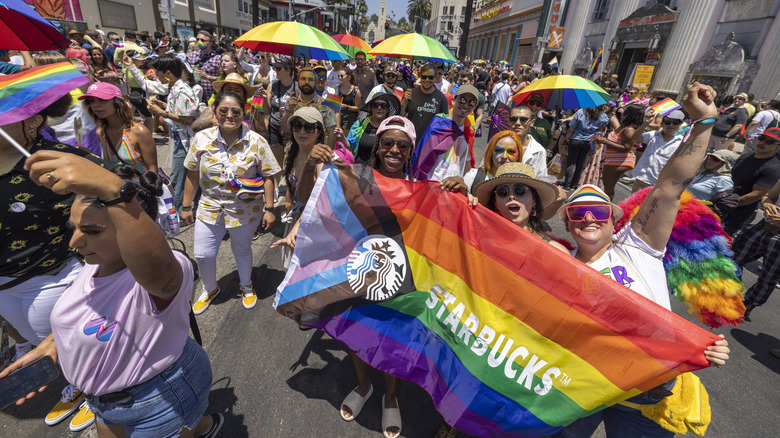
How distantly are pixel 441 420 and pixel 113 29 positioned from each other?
3895 cm

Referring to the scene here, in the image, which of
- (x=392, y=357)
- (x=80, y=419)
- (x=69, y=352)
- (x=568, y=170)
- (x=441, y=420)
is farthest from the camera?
(x=568, y=170)

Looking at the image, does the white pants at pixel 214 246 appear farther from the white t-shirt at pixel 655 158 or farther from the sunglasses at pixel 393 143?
the white t-shirt at pixel 655 158

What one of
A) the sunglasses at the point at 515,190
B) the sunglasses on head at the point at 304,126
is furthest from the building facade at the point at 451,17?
the sunglasses at the point at 515,190

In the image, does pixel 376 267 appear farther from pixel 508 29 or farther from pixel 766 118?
pixel 508 29

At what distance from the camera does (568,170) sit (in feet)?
26.7

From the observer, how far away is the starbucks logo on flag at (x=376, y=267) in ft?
7.59

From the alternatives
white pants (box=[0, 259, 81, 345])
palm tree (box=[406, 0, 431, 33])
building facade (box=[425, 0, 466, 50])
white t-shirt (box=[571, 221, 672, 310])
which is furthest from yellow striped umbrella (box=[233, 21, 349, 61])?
palm tree (box=[406, 0, 431, 33])

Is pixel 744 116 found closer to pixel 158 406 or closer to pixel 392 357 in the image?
pixel 392 357

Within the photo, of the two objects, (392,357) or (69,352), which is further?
(392,357)

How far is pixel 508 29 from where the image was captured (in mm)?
47094

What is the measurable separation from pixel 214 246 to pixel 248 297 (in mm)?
675

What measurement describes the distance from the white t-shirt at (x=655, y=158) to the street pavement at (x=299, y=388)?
7.41ft

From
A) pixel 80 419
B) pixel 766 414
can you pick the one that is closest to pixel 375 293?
pixel 80 419

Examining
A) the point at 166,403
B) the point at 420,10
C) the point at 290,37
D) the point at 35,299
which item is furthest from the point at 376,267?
the point at 420,10
